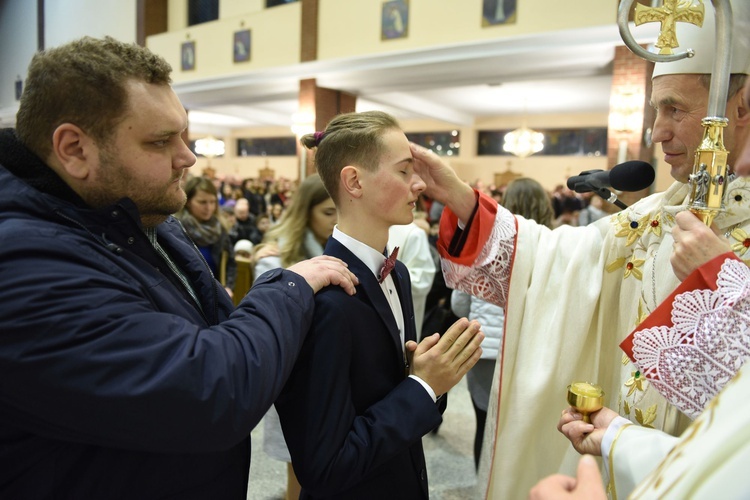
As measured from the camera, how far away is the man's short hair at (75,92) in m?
1.02

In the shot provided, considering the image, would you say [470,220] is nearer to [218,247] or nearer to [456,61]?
[218,247]

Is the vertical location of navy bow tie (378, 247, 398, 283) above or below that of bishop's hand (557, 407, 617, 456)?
above

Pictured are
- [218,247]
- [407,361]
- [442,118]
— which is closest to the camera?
[407,361]

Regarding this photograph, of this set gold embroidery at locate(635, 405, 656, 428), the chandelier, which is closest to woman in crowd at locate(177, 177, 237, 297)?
gold embroidery at locate(635, 405, 656, 428)

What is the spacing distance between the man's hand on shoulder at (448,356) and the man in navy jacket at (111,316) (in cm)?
33

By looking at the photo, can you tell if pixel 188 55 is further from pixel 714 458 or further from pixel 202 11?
pixel 714 458

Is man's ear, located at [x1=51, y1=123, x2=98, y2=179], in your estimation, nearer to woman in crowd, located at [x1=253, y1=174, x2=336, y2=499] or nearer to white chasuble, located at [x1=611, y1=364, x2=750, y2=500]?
white chasuble, located at [x1=611, y1=364, x2=750, y2=500]

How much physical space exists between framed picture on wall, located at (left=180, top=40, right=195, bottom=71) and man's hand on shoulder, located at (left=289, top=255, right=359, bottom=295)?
11.2 m

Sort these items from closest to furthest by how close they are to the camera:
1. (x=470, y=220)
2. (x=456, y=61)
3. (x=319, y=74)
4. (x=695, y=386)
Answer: (x=695, y=386), (x=470, y=220), (x=456, y=61), (x=319, y=74)

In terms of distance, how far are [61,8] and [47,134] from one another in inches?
67.7

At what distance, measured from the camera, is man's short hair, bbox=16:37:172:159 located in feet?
3.34

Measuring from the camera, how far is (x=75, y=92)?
102 centimetres

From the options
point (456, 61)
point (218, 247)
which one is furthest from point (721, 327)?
point (456, 61)

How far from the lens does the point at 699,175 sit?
1122 millimetres
